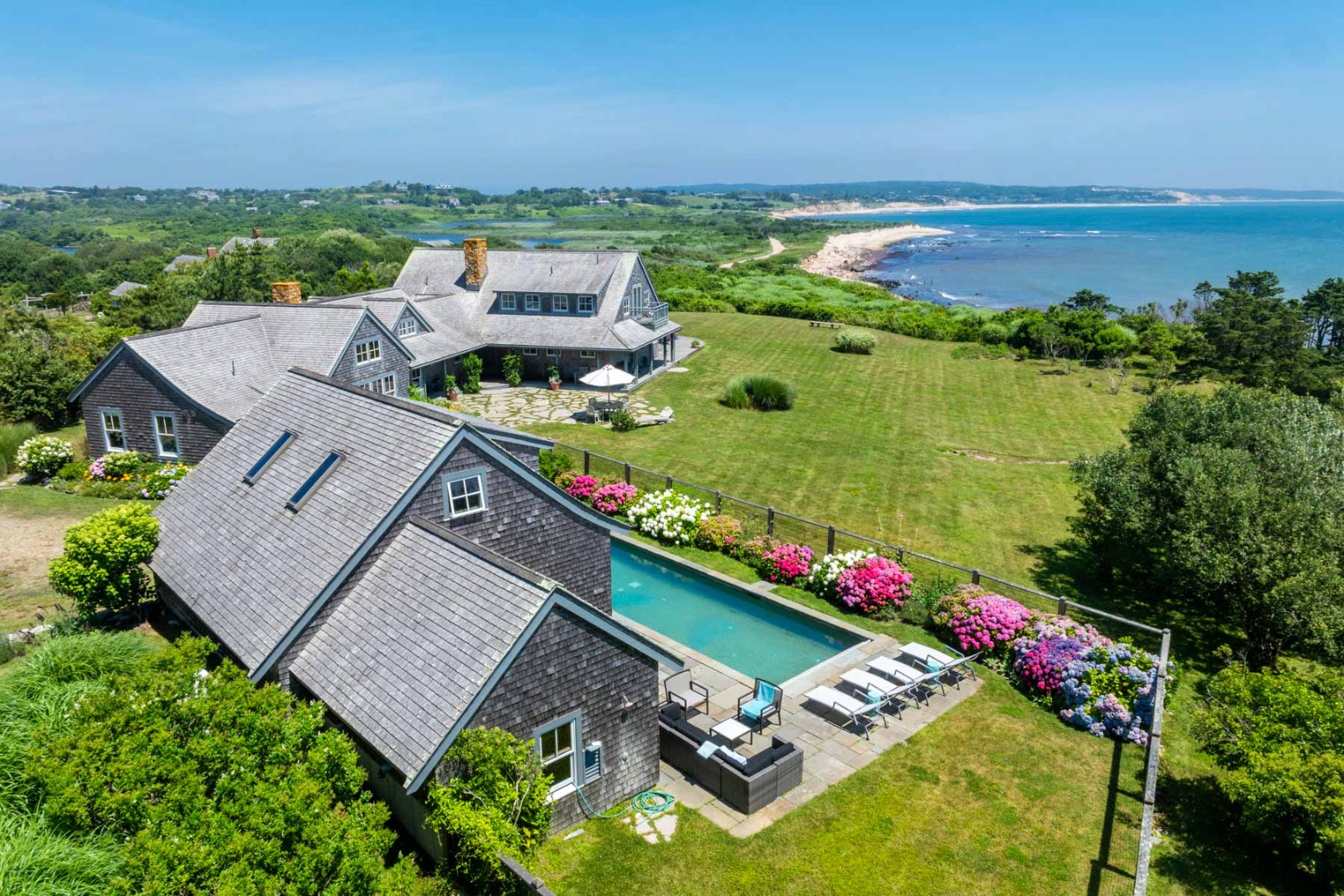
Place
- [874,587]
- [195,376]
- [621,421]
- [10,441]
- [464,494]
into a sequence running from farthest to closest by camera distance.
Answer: [621,421]
[10,441]
[195,376]
[874,587]
[464,494]

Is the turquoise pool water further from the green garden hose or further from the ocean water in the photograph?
the ocean water

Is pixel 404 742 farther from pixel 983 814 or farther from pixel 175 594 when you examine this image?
pixel 983 814

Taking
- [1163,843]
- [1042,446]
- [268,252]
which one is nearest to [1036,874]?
[1163,843]

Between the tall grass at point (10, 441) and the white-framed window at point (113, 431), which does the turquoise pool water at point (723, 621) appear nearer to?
the white-framed window at point (113, 431)

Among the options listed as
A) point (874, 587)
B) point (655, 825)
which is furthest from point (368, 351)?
point (655, 825)

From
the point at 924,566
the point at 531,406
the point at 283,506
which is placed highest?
the point at 283,506

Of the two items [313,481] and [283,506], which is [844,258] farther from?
[283,506]

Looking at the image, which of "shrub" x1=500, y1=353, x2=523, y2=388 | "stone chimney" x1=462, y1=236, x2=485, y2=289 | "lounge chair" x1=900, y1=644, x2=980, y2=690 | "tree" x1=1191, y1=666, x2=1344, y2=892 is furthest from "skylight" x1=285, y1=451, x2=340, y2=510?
"stone chimney" x1=462, y1=236, x2=485, y2=289
